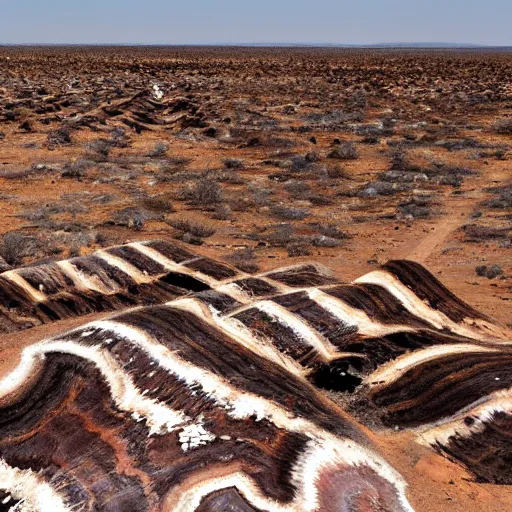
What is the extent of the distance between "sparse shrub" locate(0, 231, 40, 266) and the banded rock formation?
4.31 meters

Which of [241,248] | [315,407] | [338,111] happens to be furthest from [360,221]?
[338,111]

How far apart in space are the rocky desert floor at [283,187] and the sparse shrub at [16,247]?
0.03m

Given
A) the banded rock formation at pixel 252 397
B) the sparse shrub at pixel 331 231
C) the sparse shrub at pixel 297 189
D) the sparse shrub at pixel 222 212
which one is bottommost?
the sparse shrub at pixel 297 189

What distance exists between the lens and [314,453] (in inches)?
179

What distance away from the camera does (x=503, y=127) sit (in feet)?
96.8

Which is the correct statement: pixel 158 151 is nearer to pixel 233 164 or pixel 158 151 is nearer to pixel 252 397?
pixel 233 164

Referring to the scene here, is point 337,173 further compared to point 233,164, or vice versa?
point 233,164

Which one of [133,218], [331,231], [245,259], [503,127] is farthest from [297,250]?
[503,127]

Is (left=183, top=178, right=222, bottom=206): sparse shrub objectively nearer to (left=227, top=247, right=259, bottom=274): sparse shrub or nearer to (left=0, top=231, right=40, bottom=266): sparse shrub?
(left=227, top=247, right=259, bottom=274): sparse shrub

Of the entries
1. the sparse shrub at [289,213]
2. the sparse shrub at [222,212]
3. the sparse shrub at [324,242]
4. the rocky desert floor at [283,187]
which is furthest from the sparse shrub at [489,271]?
the sparse shrub at [222,212]

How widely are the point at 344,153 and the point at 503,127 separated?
35.4 feet

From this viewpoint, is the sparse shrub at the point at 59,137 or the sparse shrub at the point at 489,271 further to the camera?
the sparse shrub at the point at 59,137

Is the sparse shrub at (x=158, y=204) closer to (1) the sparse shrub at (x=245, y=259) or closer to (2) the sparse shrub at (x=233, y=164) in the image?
(1) the sparse shrub at (x=245, y=259)

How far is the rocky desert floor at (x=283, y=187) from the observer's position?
12.3 m
